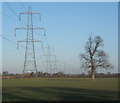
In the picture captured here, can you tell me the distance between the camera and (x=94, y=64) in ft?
207

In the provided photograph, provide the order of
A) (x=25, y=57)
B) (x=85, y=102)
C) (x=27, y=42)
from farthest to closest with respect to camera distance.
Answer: (x=25, y=57) → (x=27, y=42) → (x=85, y=102)

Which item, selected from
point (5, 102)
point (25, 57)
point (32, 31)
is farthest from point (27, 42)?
point (5, 102)

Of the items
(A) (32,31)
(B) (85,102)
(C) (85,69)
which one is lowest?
(B) (85,102)

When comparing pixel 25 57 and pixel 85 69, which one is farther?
pixel 85 69

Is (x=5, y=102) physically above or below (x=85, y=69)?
below

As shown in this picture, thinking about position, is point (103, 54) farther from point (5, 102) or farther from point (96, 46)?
point (5, 102)

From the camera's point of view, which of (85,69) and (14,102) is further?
(85,69)

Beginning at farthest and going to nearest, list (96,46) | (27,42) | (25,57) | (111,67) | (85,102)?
1. (96,46)
2. (111,67)
3. (25,57)
4. (27,42)
5. (85,102)

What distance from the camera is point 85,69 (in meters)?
63.5

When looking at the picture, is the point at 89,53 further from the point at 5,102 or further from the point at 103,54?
the point at 5,102

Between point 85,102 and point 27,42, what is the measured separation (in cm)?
2686

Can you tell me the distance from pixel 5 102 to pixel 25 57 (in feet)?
97.5

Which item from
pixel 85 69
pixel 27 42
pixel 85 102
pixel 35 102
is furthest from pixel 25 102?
pixel 85 69

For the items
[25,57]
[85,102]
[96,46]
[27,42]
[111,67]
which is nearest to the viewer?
[85,102]
